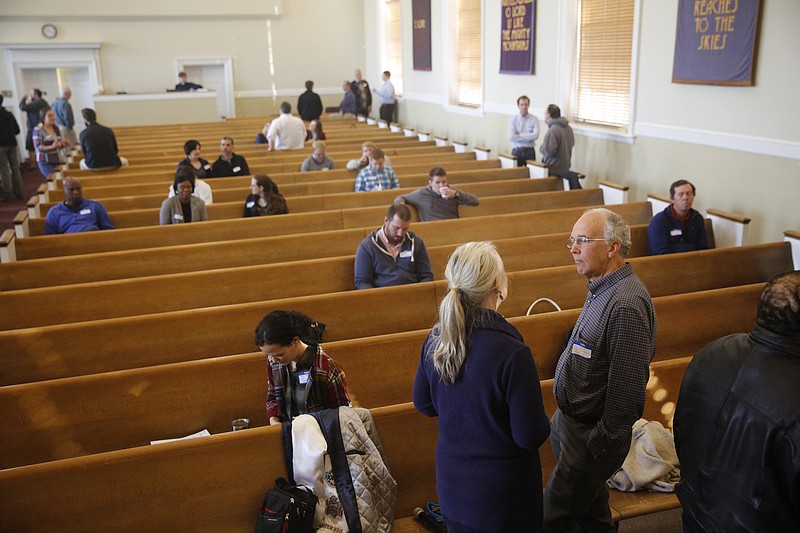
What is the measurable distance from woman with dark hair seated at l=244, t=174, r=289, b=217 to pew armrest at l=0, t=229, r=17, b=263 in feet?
5.28

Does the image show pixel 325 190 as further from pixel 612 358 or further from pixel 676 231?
pixel 612 358

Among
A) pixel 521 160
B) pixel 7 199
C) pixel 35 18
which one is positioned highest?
pixel 35 18

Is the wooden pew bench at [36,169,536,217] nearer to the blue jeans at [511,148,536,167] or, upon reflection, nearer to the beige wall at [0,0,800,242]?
the blue jeans at [511,148,536,167]

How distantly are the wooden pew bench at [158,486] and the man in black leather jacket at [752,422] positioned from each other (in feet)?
2.73

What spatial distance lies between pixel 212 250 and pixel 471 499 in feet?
10.1

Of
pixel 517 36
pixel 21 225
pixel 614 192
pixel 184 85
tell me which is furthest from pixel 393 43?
pixel 21 225

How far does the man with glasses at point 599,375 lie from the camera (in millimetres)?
2051

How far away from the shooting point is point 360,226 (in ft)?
17.2

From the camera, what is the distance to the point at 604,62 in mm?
7031

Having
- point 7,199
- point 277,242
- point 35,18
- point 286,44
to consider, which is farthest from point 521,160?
point 35,18

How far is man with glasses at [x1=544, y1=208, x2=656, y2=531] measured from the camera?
2.05 meters

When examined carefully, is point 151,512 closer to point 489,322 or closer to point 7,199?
point 489,322

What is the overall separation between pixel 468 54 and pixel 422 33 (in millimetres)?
1643

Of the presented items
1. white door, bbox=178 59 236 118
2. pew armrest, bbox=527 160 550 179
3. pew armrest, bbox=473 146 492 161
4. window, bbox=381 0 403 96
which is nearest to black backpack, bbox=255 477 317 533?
pew armrest, bbox=527 160 550 179
